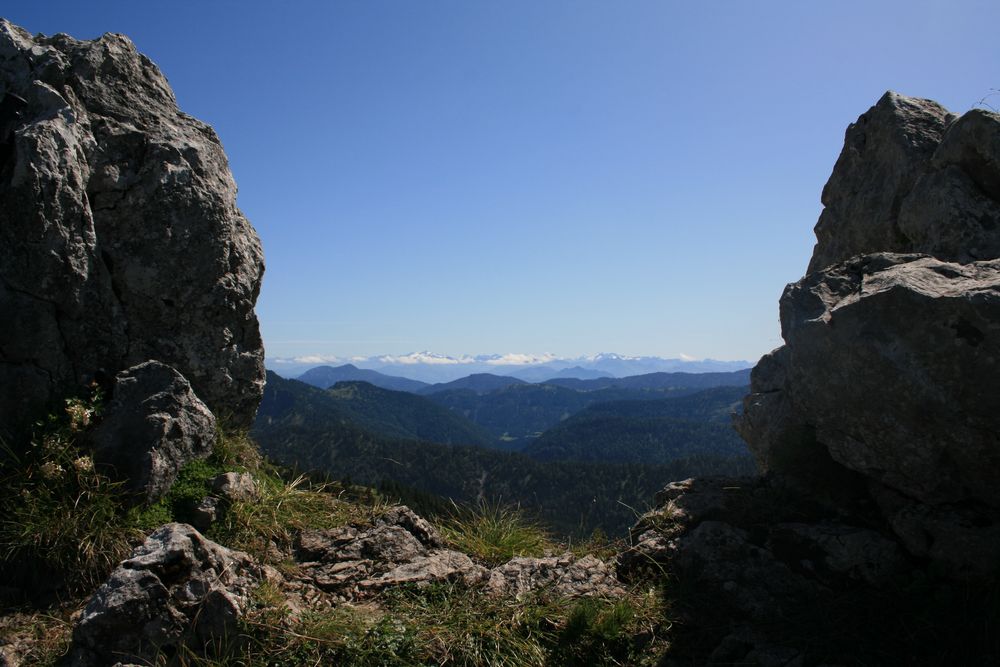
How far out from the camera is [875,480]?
289 inches

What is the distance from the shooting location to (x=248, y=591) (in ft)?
20.9

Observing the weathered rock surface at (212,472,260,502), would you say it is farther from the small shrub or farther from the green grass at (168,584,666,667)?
the green grass at (168,584,666,667)

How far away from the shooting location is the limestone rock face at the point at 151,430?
7.65 metres

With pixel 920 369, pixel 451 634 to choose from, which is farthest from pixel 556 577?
pixel 920 369

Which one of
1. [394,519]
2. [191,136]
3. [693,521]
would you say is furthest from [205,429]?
[693,521]

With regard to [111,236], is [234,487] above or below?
below

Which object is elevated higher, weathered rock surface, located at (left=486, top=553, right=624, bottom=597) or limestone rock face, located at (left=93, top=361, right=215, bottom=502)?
limestone rock face, located at (left=93, top=361, right=215, bottom=502)

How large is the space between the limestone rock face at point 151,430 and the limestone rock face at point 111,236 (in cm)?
93

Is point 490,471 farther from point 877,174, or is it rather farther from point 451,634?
point 451,634

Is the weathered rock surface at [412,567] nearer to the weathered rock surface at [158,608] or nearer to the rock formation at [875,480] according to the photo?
the rock formation at [875,480]

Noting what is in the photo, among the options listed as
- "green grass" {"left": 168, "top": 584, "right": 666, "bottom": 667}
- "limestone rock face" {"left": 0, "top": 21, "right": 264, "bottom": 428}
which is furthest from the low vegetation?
"limestone rock face" {"left": 0, "top": 21, "right": 264, "bottom": 428}

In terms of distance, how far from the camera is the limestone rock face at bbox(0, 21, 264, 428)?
322 inches

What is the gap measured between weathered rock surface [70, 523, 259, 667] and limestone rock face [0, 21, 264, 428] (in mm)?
3596

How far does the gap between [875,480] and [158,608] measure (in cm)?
842
